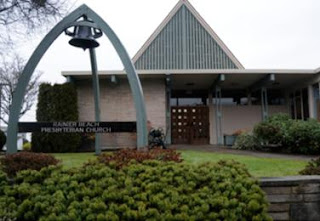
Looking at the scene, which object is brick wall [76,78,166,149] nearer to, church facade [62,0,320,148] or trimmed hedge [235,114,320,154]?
church facade [62,0,320,148]

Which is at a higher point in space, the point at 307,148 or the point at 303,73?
the point at 303,73

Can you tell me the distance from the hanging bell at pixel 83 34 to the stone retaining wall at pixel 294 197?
4.98 meters

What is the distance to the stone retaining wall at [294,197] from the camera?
406 cm

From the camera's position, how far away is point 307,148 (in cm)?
1080

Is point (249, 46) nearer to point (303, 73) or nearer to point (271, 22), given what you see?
point (271, 22)

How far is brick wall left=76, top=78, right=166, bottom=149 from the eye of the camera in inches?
579

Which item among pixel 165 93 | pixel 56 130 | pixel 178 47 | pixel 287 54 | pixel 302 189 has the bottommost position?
pixel 302 189

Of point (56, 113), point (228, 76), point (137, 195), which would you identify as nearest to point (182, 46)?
point (228, 76)

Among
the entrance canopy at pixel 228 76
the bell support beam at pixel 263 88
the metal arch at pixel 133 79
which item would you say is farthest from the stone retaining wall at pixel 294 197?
the bell support beam at pixel 263 88

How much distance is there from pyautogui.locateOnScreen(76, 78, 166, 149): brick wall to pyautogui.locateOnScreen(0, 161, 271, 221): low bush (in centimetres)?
1054

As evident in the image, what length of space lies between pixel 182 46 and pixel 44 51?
51.9 feet

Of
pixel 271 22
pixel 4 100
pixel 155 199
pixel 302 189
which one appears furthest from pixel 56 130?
pixel 4 100

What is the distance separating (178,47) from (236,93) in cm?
595

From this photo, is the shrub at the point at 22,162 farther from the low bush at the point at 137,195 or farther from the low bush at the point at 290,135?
the low bush at the point at 290,135
